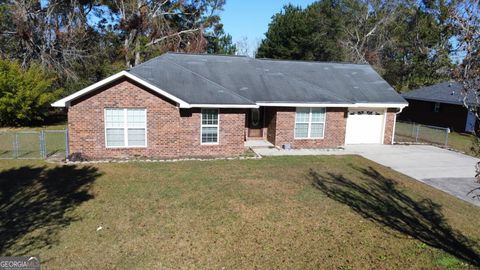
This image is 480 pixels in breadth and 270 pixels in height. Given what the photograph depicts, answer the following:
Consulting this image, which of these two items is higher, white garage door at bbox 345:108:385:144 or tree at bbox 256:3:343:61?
tree at bbox 256:3:343:61

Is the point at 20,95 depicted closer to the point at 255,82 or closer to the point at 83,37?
the point at 83,37

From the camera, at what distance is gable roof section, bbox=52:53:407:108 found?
16109 millimetres

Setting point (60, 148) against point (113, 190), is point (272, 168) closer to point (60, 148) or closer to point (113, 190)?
point (113, 190)

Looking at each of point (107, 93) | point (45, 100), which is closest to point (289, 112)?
point (107, 93)

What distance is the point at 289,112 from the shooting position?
1819 cm

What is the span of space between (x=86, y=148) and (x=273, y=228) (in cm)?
968

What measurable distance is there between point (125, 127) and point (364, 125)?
43.5ft

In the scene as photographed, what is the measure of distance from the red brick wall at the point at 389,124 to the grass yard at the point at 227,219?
23.7 ft

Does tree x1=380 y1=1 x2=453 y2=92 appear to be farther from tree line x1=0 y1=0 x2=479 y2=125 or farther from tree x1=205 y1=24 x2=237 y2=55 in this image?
tree x1=205 y1=24 x2=237 y2=55

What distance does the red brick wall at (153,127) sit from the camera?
14.7 m

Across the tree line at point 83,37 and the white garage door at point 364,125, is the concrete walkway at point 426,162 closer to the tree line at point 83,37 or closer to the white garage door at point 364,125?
the white garage door at point 364,125

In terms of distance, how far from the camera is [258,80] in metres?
19.5

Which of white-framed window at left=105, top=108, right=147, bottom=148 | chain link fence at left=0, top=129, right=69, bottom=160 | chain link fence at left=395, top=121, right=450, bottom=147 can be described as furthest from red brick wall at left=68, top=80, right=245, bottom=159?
chain link fence at left=395, top=121, right=450, bottom=147

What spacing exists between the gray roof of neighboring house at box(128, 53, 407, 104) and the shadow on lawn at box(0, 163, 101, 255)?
5.58 metres
